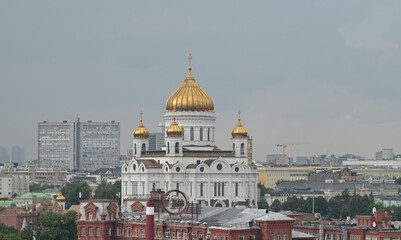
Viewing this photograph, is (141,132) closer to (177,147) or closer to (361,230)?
(177,147)

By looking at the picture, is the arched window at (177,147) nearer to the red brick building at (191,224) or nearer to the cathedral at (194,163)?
the cathedral at (194,163)

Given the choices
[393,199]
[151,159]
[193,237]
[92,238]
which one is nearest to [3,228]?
[151,159]

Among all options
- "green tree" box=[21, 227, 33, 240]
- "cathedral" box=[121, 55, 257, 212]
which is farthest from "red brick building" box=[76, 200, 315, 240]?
"cathedral" box=[121, 55, 257, 212]

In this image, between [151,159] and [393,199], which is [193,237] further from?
[393,199]

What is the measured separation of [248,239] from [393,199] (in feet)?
361

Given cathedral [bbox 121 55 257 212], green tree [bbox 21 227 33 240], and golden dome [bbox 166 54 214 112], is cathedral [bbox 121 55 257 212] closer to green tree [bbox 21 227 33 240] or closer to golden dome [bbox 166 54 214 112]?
golden dome [bbox 166 54 214 112]

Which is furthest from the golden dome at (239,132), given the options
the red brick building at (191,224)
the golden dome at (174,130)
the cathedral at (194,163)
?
the red brick building at (191,224)

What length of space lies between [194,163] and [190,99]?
867 centimetres

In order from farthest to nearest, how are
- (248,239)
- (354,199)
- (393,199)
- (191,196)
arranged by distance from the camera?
(393,199), (354,199), (191,196), (248,239)

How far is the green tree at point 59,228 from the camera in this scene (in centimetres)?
12025

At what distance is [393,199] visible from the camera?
19612cm

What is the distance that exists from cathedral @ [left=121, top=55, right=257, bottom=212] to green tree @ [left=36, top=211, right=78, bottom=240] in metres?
11.3

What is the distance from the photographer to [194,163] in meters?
139

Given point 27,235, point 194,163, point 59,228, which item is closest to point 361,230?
point 59,228
